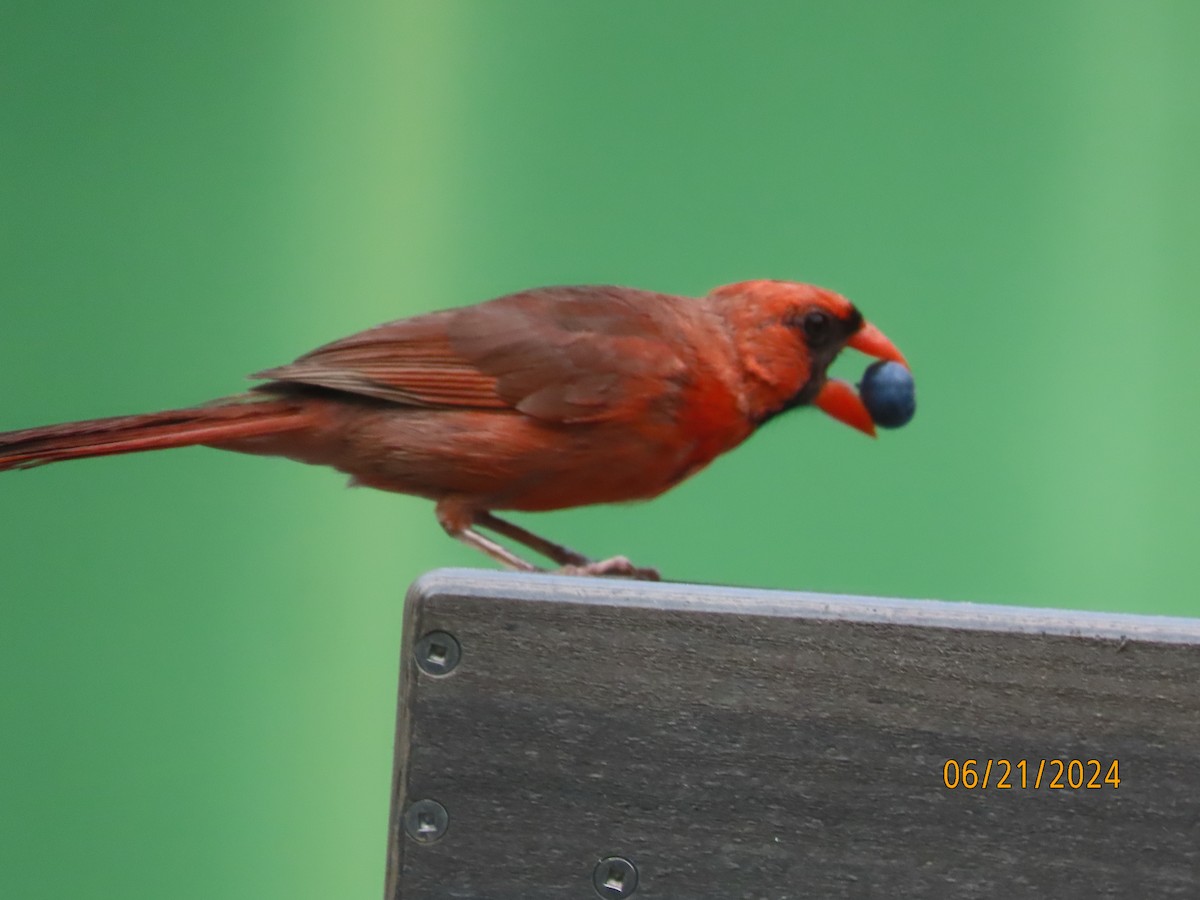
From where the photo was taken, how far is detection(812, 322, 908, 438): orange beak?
1.95 m

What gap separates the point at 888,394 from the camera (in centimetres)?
189

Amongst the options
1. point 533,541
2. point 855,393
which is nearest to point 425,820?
point 533,541

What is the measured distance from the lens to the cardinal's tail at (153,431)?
62.2 inches

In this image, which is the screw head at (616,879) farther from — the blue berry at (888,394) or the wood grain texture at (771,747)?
the blue berry at (888,394)

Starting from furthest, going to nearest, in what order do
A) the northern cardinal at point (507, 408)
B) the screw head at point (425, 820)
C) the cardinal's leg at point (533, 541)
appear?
1. the cardinal's leg at point (533, 541)
2. the northern cardinal at point (507, 408)
3. the screw head at point (425, 820)

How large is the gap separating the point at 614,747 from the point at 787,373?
1.00 meters

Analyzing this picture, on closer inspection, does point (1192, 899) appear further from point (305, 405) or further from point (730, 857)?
point (305, 405)

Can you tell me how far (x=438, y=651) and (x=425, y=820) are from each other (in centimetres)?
11

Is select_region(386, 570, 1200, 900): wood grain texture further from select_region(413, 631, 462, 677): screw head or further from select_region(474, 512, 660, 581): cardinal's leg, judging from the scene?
select_region(474, 512, 660, 581): cardinal's leg

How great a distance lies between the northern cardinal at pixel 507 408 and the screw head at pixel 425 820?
31.2 inches

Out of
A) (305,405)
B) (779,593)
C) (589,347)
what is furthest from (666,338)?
(779,593)
